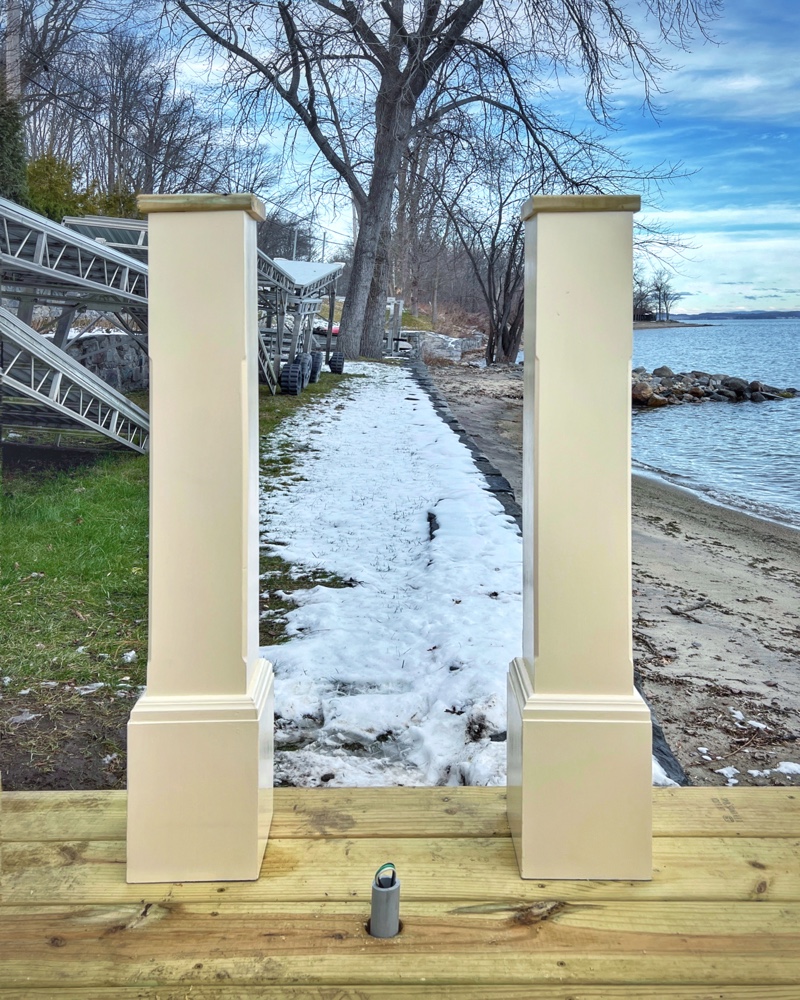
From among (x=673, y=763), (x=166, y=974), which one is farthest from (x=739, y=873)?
(x=166, y=974)

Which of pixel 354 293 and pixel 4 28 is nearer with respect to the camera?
pixel 4 28

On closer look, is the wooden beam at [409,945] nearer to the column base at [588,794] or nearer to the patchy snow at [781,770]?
the column base at [588,794]

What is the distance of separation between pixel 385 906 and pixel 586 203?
135 centimetres

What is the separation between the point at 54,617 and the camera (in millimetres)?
3812

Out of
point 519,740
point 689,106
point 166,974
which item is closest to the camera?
point 166,974

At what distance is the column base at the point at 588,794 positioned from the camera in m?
1.65

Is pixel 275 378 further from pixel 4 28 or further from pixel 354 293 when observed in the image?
pixel 4 28

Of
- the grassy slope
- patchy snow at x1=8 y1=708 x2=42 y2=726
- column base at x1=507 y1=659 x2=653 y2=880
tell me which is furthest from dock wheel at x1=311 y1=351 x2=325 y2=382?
column base at x1=507 y1=659 x2=653 y2=880

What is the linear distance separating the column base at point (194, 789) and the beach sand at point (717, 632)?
183 cm

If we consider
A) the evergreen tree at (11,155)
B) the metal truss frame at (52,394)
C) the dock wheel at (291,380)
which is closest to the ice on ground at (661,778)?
the metal truss frame at (52,394)

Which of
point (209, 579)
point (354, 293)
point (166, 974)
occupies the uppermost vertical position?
point (354, 293)

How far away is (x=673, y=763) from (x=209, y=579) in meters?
1.50

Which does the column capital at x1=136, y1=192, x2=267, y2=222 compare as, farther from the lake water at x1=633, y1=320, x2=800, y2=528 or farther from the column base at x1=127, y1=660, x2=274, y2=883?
the lake water at x1=633, y1=320, x2=800, y2=528

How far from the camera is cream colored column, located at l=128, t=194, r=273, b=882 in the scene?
1616mm
